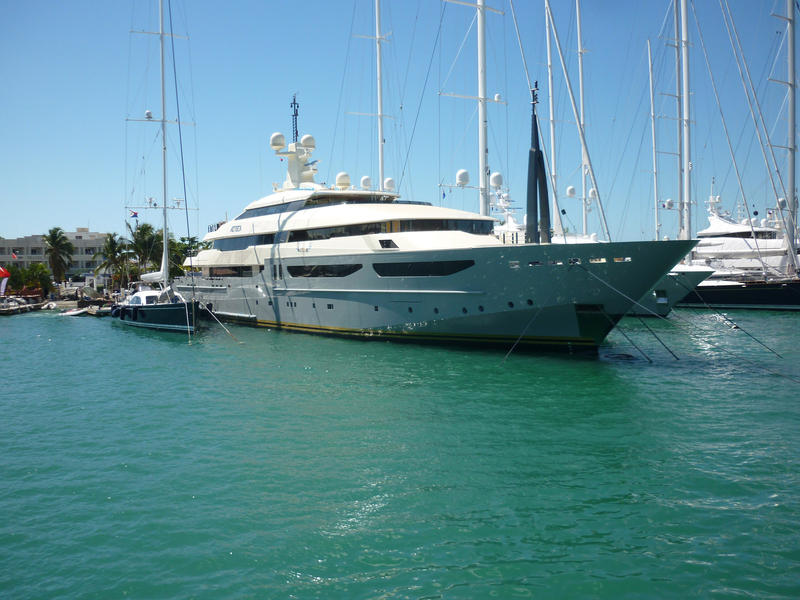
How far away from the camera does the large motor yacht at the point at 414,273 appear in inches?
637

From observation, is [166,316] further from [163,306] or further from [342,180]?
[342,180]

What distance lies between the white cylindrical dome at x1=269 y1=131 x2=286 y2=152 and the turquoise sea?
16.0m

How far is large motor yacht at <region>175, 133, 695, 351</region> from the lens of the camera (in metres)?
16.2

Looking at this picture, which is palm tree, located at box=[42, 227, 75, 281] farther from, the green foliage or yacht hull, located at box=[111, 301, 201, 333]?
yacht hull, located at box=[111, 301, 201, 333]

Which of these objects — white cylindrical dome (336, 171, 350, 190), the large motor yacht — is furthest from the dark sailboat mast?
white cylindrical dome (336, 171, 350, 190)

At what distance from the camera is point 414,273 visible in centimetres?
1888

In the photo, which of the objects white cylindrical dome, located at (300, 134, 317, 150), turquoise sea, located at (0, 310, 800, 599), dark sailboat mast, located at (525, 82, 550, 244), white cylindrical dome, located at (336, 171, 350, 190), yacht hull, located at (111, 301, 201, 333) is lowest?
turquoise sea, located at (0, 310, 800, 599)

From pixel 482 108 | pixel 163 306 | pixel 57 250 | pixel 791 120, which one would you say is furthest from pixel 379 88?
pixel 57 250

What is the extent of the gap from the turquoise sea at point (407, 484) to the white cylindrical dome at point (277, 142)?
1598cm

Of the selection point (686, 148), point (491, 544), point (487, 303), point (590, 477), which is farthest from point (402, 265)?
point (686, 148)

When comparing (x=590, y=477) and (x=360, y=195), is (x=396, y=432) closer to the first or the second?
(x=590, y=477)

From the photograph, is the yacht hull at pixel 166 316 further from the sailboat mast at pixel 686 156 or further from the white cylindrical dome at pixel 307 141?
the sailboat mast at pixel 686 156

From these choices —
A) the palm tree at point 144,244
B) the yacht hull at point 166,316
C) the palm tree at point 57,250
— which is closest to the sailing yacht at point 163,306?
the yacht hull at point 166,316

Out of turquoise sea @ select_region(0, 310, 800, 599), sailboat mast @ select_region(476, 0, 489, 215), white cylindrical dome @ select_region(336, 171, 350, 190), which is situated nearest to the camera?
turquoise sea @ select_region(0, 310, 800, 599)
